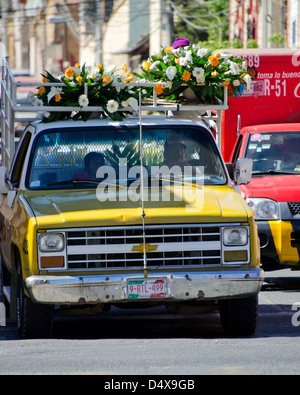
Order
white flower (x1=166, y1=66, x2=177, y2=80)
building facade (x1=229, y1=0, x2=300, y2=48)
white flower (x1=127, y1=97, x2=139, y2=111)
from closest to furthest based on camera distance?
white flower (x1=127, y1=97, x2=139, y2=111), white flower (x1=166, y1=66, x2=177, y2=80), building facade (x1=229, y1=0, x2=300, y2=48)

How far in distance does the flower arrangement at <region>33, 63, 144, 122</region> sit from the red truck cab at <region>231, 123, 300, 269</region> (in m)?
2.50

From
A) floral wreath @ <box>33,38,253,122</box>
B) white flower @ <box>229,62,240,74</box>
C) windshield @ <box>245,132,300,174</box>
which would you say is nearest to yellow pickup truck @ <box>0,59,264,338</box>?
floral wreath @ <box>33,38,253,122</box>

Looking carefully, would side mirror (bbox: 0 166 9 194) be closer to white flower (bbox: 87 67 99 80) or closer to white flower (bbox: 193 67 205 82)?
white flower (bbox: 87 67 99 80)

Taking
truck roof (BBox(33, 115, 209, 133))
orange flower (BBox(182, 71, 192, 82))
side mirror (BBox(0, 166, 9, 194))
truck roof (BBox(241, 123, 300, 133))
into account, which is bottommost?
side mirror (BBox(0, 166, 9, 194))

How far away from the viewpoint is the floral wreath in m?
9.13

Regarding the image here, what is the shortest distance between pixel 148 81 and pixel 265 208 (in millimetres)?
2361

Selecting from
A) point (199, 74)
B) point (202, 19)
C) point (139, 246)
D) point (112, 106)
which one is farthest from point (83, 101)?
point (202, 19)

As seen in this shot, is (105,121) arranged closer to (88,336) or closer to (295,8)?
(88,336)

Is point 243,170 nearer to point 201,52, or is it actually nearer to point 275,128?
point 201,52

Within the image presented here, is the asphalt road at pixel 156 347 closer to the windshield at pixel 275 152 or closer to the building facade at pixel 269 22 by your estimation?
the windshield at pixel 275 152

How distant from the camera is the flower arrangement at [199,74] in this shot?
370 inches

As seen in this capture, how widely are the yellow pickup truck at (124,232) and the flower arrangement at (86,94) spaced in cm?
38

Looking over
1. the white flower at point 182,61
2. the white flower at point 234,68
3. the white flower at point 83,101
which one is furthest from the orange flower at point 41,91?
the white flower at point 234,68

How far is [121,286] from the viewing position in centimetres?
746
